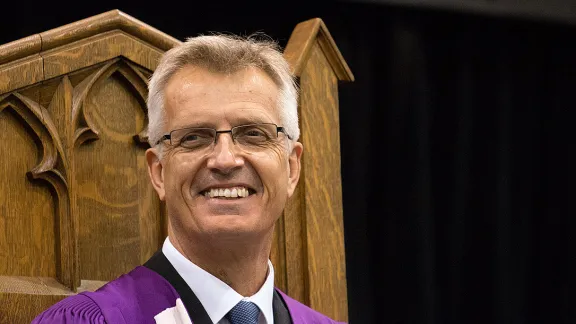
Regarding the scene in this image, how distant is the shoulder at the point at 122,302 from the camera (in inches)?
70.5

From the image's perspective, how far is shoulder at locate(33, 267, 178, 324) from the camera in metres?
1.79

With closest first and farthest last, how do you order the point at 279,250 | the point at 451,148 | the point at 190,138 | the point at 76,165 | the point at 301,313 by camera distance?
the point at 190,138 < the point at 76,165 < the point at 301,313 < the point at 279,250 < the point at 451,148

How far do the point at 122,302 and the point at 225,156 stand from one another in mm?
334

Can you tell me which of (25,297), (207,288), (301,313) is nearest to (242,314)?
(207,288)

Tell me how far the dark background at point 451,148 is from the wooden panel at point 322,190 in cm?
88

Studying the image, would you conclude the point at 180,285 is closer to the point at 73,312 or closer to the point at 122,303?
the point at 122,303

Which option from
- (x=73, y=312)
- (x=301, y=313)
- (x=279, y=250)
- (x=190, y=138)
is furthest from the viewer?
(x=279, y=250)

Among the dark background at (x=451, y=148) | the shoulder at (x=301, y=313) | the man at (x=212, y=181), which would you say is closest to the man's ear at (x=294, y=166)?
the man at (x=212, y=181)

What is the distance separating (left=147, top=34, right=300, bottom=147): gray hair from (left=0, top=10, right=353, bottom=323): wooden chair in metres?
0.12

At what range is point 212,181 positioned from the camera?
1870mm

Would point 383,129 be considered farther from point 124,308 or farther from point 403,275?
point 124,308

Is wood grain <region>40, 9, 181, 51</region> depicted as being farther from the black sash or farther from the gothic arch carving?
the black sash

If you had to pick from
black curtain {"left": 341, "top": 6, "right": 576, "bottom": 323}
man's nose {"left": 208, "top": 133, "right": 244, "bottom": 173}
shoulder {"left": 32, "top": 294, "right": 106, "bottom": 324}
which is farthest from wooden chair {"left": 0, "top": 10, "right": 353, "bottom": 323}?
black curtain {"left": 341, "top": 6, "right": 576, "bottom": 323}

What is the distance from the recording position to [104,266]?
6.64ft
